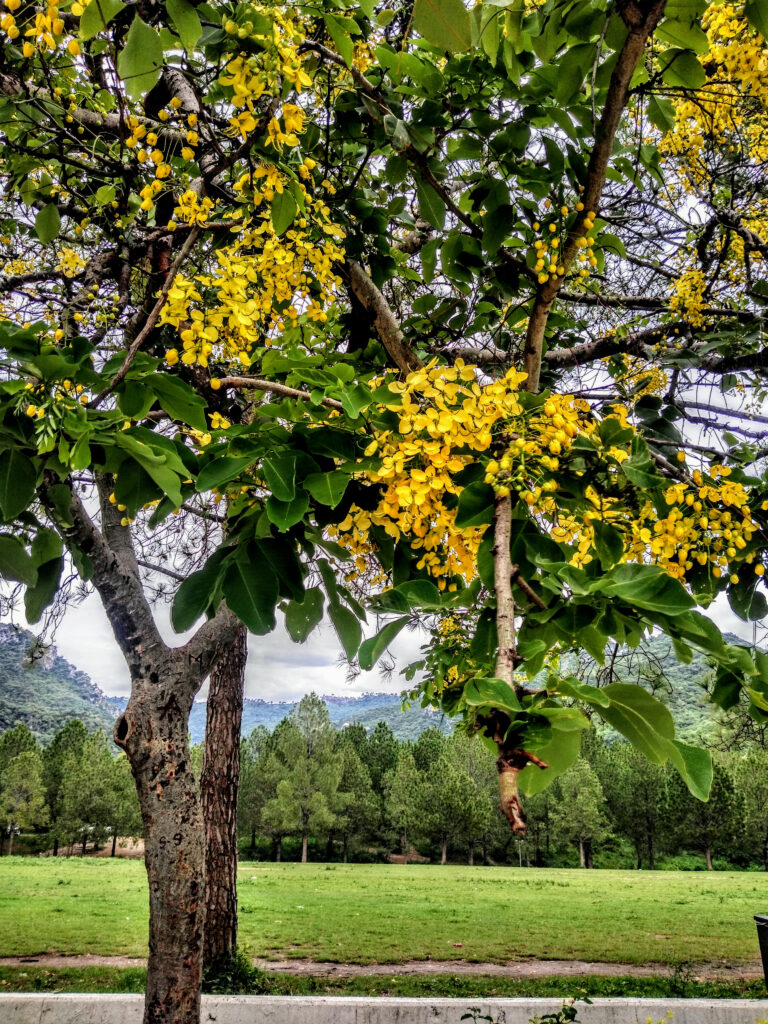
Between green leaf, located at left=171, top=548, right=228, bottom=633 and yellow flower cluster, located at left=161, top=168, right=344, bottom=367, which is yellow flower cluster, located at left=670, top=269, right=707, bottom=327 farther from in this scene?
green leaf, located at left=171, top=548, right=228, bottom=633

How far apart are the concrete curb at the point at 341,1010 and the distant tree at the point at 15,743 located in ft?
82.4

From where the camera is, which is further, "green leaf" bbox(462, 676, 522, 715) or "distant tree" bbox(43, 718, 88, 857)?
"distant tree" bbox(43, 718, 88, 857)

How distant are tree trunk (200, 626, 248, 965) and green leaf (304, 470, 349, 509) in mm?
4088

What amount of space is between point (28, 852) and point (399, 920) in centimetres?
2367

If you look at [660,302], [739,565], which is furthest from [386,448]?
[660,302]

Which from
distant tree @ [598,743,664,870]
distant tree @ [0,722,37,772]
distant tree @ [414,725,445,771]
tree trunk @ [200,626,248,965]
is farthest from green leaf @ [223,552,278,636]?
distant tree @ [414,725,445,771]

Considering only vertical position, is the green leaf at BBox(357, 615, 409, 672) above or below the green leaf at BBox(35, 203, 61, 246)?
below

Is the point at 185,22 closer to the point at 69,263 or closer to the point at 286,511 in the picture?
the point at 286,511

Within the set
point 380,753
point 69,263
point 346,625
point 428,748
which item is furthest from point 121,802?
point 346,625

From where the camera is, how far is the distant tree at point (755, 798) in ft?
87.2

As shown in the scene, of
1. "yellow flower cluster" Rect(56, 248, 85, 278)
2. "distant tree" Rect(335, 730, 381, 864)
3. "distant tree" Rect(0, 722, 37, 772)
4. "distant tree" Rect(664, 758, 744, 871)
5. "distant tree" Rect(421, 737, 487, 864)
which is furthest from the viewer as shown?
"distant tree" Rect(335, 730, 381, 864)

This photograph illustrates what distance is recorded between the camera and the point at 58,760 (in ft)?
90.0

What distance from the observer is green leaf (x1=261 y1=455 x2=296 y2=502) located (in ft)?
3.36

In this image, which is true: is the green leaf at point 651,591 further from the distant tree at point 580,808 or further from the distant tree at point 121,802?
the distant tree at point 121,802
